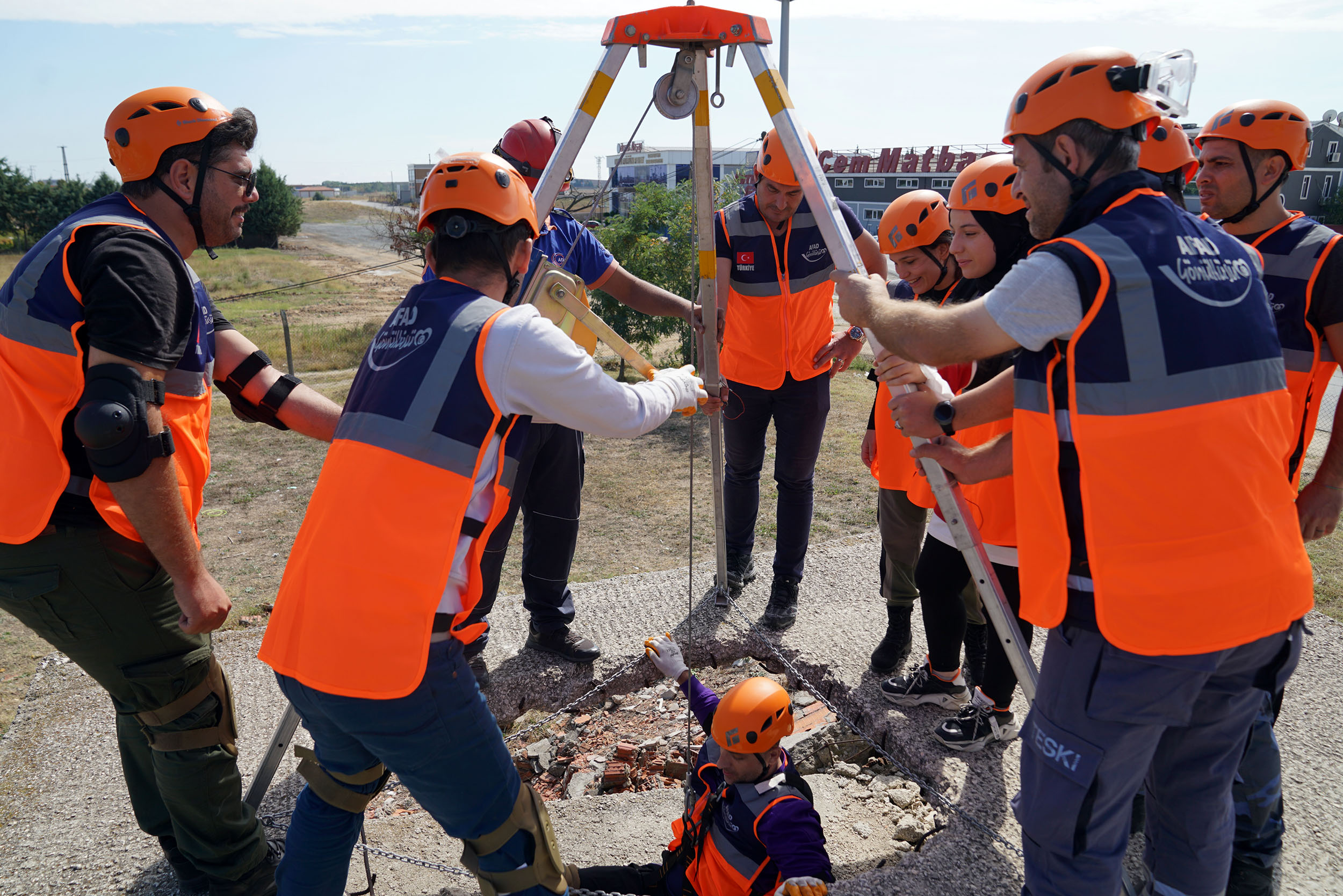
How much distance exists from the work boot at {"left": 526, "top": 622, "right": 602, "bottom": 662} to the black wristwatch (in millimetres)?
2357

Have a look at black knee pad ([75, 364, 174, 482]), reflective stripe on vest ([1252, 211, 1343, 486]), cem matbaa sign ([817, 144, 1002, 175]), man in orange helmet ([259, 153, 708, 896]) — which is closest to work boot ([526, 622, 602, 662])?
man in orange helmet ([259, 153, 708, 896])

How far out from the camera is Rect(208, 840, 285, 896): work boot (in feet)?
8.94

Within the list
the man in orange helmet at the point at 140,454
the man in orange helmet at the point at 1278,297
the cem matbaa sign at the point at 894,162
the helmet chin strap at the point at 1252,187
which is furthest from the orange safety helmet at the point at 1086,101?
the cem matbaa sign at the point at 894,162

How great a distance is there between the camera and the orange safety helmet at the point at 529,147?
3.81 metres

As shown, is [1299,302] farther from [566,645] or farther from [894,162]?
[894,162]

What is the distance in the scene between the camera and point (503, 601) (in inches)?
193

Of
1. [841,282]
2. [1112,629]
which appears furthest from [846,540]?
[1112,629]

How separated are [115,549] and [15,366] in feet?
1.89

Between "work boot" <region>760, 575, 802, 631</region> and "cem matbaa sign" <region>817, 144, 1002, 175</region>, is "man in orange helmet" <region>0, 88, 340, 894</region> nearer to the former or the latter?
"work boot" <region>760, 575, 802, 631</region>

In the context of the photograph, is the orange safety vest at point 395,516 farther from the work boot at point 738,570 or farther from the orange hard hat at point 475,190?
the work boot at point 738,570

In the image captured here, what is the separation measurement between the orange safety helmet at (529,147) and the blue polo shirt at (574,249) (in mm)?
207

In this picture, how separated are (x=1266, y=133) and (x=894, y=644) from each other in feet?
8.27

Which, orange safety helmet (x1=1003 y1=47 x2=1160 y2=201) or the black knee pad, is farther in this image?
the black knee pad

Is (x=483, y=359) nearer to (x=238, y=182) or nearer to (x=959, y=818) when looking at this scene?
(x=238, y=182)
